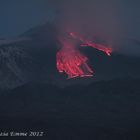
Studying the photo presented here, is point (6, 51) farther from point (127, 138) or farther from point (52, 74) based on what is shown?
point (127, 138)

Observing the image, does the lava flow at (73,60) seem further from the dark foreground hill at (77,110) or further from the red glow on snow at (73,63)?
the dark foreground hill at (77,110)

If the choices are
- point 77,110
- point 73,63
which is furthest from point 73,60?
point 77,110

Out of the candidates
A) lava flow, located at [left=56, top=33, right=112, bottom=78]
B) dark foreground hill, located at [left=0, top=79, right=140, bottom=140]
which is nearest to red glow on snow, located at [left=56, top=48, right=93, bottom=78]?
lava flow, located at [left=56, top=33, right=112, bottom=78]

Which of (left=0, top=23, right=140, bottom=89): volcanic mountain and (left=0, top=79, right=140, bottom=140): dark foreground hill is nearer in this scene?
(left=0, top=79, right=140, bottom=140): dark foreground hill

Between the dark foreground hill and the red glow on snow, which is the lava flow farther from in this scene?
the dark foreground hill

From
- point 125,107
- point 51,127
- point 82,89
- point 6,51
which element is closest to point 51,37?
point 6,51
